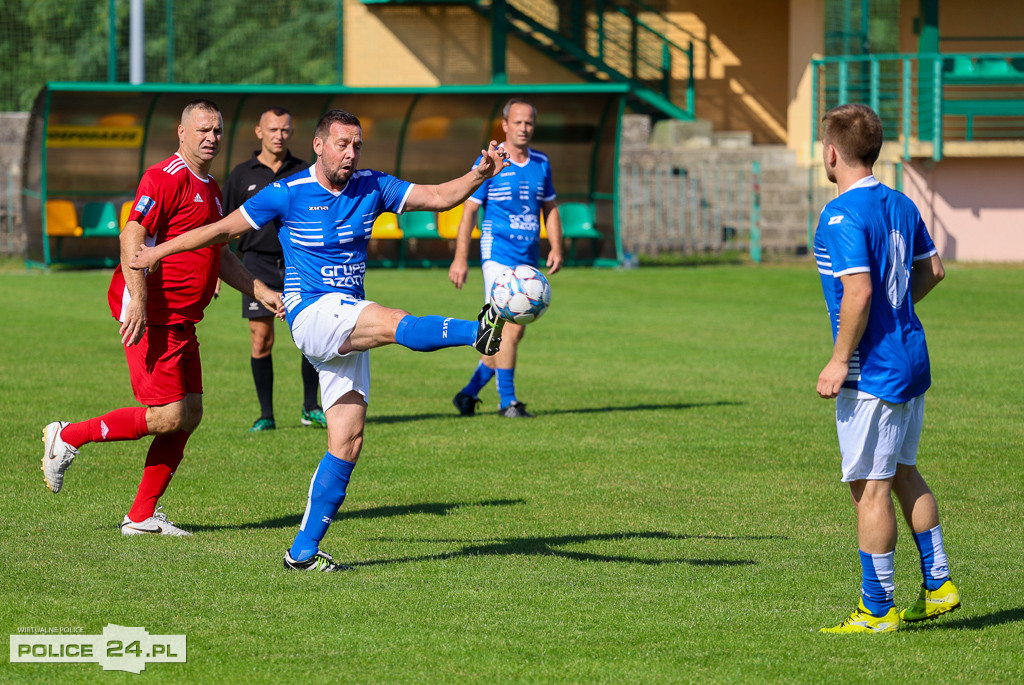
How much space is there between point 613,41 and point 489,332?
2648 cm

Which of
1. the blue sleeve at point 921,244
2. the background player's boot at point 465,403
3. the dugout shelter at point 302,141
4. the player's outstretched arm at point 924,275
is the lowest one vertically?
the background player's boot at point 465,403

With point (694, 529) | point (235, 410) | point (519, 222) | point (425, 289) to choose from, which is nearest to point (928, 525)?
point (694, 529)

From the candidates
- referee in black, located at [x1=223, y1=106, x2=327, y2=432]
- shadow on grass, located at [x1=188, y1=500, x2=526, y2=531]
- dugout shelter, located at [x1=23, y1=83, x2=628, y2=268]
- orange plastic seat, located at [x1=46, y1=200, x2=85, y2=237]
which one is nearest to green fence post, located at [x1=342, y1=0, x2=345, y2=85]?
dugout shelter, located at [x1=23, y1=83, x2=628, y2=268]

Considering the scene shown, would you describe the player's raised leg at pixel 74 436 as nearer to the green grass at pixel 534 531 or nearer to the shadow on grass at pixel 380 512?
the green grass at pixel 534 531

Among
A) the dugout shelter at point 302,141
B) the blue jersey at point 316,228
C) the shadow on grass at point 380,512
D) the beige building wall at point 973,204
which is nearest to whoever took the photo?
the blue jersey at point 316,228

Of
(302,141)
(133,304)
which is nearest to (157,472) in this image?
(133,304)

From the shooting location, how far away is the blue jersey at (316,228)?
19.8ft

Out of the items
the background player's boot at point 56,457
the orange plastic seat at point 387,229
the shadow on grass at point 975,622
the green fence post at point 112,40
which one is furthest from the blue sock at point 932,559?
the green fence post at point 112,40

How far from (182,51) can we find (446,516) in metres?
24.5

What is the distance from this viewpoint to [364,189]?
6148 millimetres

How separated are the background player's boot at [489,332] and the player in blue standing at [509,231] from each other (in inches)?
186

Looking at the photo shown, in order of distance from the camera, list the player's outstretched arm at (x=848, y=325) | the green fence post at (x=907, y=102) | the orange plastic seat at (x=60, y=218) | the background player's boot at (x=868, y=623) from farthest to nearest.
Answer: the green fence post at (x=907, y=102) < the orange plastic seat at (x=60, y=218) < the background player's boot at (x=868, y=623) < the player's outstretched arm at (x=848, y=325)

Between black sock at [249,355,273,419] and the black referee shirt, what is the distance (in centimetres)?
86

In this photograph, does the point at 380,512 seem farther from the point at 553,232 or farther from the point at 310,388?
the point at 553,232
